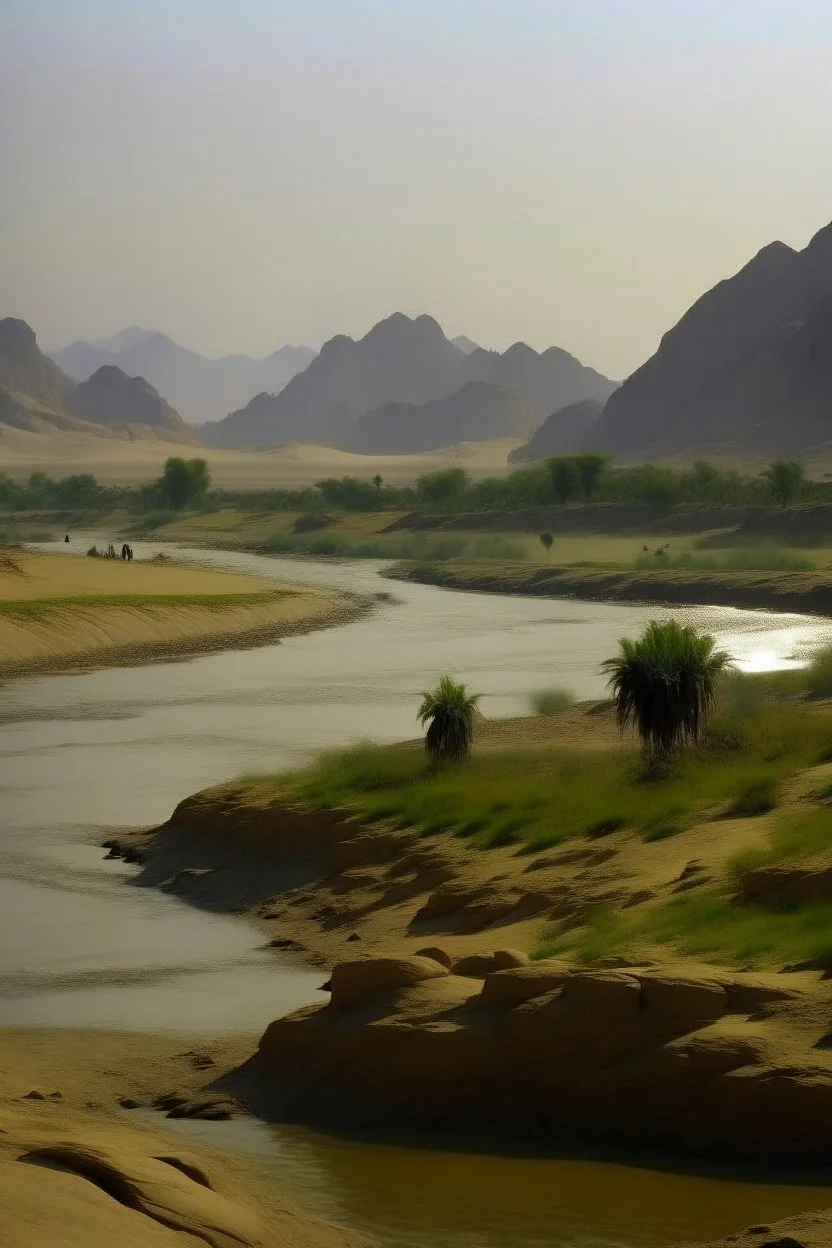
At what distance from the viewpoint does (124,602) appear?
54594mm

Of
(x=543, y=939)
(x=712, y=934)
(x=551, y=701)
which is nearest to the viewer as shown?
(x=712, y=934)

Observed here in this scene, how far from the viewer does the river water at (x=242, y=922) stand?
10.1 m

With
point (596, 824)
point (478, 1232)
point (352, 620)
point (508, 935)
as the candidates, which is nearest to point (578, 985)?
point (478, 1232)

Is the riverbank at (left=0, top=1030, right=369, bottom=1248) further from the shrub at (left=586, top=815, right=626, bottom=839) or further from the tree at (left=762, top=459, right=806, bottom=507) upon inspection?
the tree at (left=762, top=459, right=806, bottom=507)

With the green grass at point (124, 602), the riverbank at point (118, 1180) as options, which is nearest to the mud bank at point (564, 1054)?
the riverbank at point (118, 1180)

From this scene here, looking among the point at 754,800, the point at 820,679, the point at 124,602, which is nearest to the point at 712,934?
the point at 754,800

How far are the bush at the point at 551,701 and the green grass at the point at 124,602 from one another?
20.5m

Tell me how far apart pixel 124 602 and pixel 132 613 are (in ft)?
4.46

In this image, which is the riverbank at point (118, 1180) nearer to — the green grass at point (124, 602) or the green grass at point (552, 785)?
the green grass at point (552, 785)

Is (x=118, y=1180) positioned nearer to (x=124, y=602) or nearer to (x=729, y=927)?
(x=729, y=927)

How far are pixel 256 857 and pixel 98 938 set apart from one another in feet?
12.4

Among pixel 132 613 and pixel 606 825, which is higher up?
pixel 132 613

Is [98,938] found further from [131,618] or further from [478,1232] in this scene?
[131,618]

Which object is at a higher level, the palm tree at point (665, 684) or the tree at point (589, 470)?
the tree at point (589, 470)
